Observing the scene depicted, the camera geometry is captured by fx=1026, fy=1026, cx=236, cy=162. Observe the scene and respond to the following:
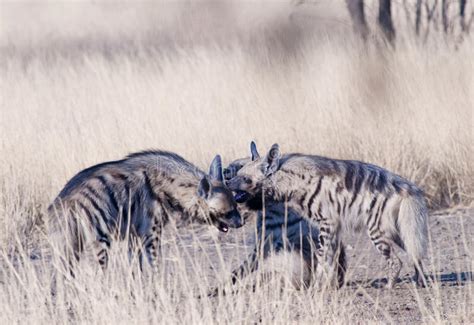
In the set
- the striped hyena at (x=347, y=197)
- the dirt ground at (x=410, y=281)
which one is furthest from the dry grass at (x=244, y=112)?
the striped hyena at (x=347, y=197)

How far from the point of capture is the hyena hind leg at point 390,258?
6.65 metres

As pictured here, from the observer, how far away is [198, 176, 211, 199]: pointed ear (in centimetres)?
675

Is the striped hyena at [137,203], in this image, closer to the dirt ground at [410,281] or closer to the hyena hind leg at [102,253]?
the hyena hind leg at [102,253]

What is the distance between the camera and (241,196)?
716 cm

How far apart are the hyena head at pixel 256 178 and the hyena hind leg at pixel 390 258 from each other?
2.89 feet

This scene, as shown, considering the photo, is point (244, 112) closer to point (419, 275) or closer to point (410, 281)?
point (410, 281)

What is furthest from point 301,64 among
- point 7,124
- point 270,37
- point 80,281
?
point 80,281

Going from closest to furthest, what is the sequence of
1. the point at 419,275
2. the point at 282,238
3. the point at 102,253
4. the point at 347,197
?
1. the point at 102,253
2. the point at 419,275
3. the point at 282,238
4. the point at 347,197

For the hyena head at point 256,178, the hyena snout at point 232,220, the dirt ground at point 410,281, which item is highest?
the hyena head at point 256,178

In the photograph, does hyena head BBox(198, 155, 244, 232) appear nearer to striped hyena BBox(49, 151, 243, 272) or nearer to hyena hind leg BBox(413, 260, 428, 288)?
striped hyena BBox(49, 151, 243, 272)

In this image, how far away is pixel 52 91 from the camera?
40.7 feet

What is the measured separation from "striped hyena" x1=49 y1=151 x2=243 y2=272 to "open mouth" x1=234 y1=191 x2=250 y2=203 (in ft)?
0.88

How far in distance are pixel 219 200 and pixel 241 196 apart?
13.4 inches

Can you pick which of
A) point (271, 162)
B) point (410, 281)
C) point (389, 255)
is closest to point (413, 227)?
point (389, 255)
